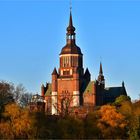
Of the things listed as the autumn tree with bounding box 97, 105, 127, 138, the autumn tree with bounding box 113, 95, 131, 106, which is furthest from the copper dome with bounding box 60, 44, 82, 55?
the autumn tree with bounding box 97, 105, 127, 138

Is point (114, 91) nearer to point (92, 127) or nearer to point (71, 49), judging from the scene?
point (71, 49)

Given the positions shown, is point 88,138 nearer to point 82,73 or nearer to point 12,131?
point 12,131

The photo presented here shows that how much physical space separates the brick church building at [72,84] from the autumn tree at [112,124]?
5379 centimetres

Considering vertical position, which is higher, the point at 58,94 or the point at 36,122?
the point at 58,94

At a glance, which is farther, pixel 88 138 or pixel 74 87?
pixel 74 87

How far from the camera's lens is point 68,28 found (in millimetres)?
148125

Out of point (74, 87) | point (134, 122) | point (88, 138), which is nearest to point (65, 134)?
point (88, 138)

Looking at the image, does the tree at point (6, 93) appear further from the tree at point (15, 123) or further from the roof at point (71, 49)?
the roof at point (71, 49)

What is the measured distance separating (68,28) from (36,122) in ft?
229

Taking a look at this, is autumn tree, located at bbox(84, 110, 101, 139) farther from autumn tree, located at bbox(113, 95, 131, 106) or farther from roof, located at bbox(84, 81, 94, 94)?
roof, located at bbox(84, 81, 94, 94)

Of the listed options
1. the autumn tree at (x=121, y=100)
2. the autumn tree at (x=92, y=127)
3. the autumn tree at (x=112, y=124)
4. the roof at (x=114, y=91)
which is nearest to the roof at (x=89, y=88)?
the roof at (x=114, y=91)

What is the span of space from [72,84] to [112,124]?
61.0 metres

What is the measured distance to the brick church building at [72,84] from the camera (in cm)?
14162

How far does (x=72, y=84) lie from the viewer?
143000mm
